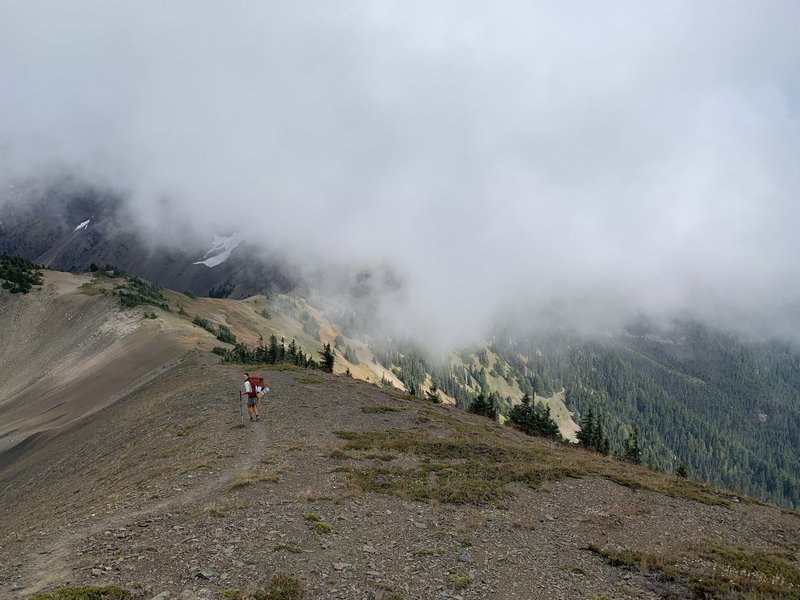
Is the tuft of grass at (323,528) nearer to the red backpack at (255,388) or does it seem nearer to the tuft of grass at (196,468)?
the tuft of grass at (196,468)

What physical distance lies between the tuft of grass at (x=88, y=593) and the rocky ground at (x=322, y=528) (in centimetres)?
39

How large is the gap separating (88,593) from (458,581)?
938cm

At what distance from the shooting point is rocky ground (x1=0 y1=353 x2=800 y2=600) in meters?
13.1

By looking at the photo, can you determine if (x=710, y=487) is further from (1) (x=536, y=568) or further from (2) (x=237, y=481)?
(2) (x=237, y=481)

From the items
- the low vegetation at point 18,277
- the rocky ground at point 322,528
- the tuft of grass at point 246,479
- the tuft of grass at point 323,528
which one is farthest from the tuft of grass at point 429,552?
the low vegetation at point 18,277

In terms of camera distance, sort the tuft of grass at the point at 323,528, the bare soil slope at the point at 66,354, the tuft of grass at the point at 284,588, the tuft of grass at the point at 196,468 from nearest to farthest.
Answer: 1. the tuft of grass at the point at 284,588
2. the tuft of grass at the point at 323,528
3. the tuft of grass at the point at 196,468
4. the bare soil slope at the point at 66,354

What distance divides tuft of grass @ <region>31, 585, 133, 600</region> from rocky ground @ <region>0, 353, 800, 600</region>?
1.26 feet

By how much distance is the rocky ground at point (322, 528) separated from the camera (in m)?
13.1

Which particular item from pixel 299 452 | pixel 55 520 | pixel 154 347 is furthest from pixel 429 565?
pixel 154 347

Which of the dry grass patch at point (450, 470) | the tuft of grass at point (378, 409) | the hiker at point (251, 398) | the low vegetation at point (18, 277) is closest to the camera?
the dry grass patch at point (450, 470)

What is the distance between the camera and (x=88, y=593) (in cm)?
1109

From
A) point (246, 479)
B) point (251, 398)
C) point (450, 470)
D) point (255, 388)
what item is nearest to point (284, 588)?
point (246, 479)

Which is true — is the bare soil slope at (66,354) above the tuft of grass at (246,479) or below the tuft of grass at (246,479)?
below

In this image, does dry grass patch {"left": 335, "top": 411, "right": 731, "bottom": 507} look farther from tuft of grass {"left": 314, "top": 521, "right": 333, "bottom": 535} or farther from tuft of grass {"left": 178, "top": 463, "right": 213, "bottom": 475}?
tuft of grass {"left": 178, "top": 463, "right": 213, "bottom": 475}
